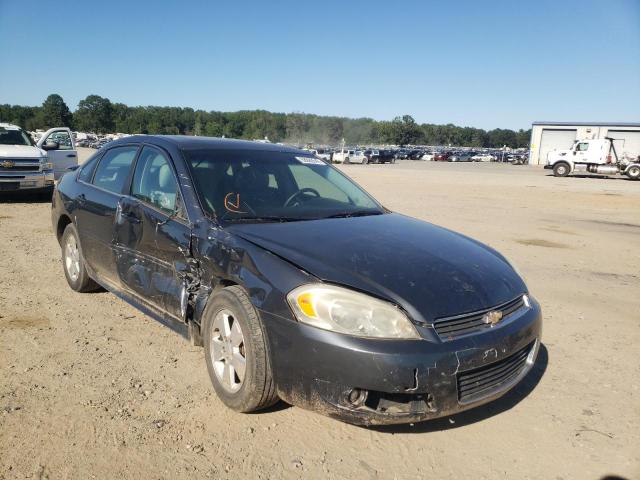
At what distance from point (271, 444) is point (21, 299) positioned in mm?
3391

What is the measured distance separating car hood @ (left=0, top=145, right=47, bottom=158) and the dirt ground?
6.95m

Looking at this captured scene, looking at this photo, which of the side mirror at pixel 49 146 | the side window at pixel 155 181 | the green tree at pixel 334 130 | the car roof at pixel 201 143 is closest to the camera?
the side window at pixel 155 181

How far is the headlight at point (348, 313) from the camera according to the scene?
2.49 m

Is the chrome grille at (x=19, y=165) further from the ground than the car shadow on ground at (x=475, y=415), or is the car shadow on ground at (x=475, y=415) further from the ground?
the chrome grille at (x=19, y=165)

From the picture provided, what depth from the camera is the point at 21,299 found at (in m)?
4.85

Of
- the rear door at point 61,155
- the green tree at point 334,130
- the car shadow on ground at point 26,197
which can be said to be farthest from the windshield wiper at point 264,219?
the green tree at point 334,130

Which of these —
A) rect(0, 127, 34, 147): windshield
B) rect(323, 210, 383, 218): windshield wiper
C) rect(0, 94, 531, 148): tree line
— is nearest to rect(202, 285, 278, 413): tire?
rect(323, 210, 383, 218): windshield wiper

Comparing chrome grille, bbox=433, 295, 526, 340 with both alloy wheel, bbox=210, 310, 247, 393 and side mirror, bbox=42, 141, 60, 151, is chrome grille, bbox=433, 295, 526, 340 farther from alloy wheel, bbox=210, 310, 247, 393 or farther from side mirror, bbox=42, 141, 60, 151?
side mirror, bbox=42, 141, 60, 151

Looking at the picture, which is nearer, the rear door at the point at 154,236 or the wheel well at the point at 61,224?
the rear door at the point at 154,236

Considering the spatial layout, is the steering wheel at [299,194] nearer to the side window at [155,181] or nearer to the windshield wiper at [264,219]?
the windshield wiper at [264,219]

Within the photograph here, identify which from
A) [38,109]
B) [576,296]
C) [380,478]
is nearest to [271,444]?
[380,478]

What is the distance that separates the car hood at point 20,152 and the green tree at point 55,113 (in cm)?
13901

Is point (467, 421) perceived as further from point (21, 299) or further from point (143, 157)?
point (21, 299)

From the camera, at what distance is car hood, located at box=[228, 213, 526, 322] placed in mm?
2627
